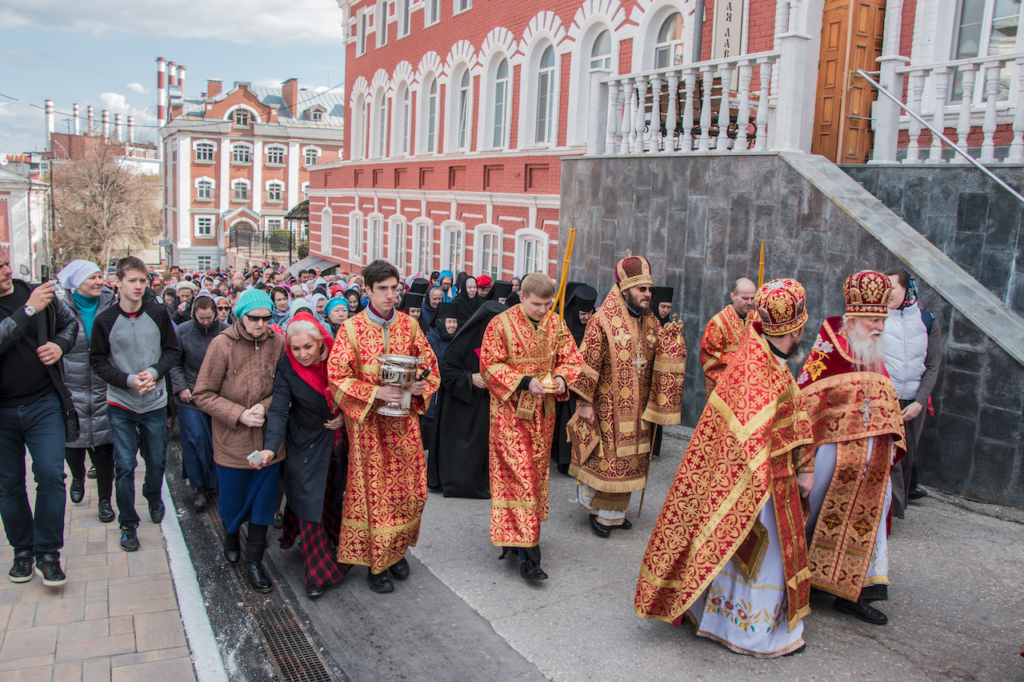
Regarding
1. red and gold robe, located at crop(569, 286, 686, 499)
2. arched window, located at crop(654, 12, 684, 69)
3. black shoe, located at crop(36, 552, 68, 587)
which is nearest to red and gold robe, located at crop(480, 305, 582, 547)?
red and gold robe, located at crop(569, 286, 686, 499)

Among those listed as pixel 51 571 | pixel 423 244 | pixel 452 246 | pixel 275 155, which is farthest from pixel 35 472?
pixel 275 155

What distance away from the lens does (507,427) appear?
195 inches

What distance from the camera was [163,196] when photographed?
2464 inches

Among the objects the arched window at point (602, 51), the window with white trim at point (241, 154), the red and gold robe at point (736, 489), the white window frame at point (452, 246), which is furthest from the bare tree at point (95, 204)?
the red and gold robe at point (736, 489)

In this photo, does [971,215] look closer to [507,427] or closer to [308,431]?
[507,427]

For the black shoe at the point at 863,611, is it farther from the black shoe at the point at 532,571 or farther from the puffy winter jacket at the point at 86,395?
the puffy winter jacket at the point at 86,395

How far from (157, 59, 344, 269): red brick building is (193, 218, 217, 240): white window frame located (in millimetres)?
67

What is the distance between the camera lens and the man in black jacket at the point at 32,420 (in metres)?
4.49

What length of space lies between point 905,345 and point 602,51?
10.5 meters

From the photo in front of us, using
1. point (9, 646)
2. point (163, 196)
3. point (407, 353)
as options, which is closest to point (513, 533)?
point (407, 353)

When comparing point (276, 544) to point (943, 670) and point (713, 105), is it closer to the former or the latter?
point (943, 670)

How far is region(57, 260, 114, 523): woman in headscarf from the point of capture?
18.6 ft

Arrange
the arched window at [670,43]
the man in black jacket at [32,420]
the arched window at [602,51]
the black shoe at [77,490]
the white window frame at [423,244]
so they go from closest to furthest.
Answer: the man in black jacket at [32,420]
the black shoe at [77,490]
the arched window at [670,43]
the arched window at [602,51]
the white window frame at [423,244]

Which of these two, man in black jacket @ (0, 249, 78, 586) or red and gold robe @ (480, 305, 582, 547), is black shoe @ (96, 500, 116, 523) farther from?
red and gold robe @ (480, 305, 582, 547)
